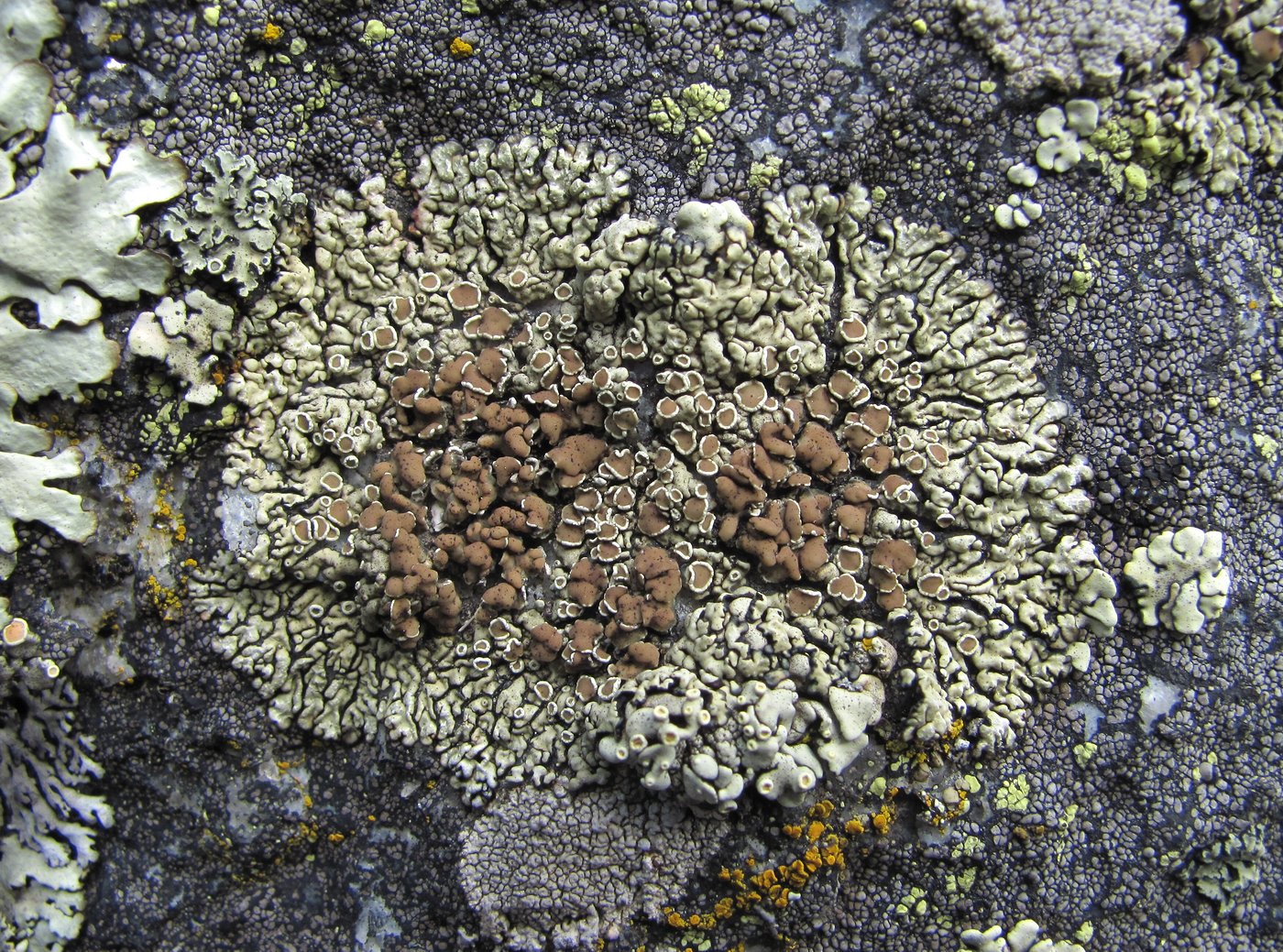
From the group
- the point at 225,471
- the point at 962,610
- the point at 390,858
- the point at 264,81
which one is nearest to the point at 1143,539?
the point at 962,610

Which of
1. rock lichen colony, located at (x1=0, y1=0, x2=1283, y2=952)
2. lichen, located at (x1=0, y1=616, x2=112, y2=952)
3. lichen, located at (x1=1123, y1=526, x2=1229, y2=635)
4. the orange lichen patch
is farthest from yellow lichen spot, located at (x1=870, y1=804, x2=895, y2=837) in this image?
lichen, located at (x1=0, y1=616, x2=112, y2=952)

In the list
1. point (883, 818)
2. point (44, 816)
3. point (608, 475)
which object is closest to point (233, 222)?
point (608, 475)

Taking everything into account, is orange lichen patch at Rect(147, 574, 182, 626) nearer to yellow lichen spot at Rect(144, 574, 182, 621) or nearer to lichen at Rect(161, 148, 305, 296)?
yellow lichen spot at Rect(144, 574, 182, 621)

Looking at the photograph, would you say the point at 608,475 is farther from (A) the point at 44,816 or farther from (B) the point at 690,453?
(A) the point at 44,816

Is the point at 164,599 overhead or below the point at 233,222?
below

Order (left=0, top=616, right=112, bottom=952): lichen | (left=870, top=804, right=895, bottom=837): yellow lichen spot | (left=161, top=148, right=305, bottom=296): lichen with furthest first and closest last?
1. (left=0, top=616, right=112, bottom=952): lichen
2. (left=870, top=804, right=895, bottom=837): yellow lichen spot
3. (left=161, top=148, right=305, bottom=296): lichen

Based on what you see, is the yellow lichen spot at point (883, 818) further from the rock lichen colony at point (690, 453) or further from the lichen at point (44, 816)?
the lichen at point (44, 816)
